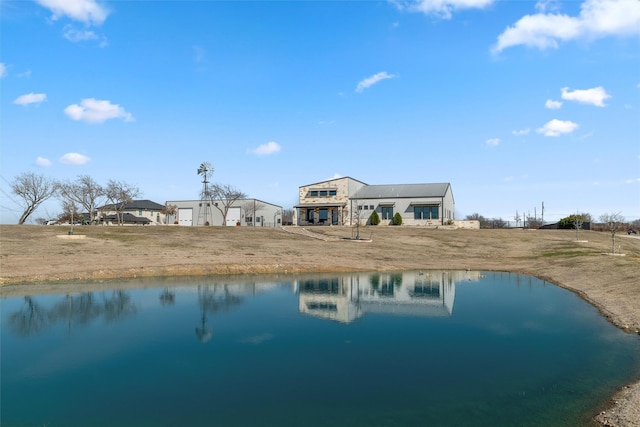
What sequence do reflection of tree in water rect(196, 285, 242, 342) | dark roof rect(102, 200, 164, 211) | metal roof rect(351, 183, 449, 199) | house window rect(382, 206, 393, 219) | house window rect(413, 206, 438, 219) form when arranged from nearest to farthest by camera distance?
reflection of tree in water rect(196, 285, 242, 342), house window rect(413, 206, 438, 219), house window rect(382, 206, 393, 219), metal roof rect(351, 183, 449, 199), dark roof rect(102, 200, 164, 211)

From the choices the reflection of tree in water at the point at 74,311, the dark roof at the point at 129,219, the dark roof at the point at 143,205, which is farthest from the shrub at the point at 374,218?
the dark roof at the point at 143,205

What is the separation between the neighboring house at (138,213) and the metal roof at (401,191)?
52.0 m

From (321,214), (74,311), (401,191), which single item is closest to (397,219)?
(401,191)

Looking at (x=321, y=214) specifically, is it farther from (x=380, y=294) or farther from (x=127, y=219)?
(x=380, y=294)

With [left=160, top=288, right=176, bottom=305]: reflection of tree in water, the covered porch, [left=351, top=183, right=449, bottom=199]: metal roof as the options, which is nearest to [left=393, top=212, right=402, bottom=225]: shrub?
[left=351, top=183, right=449, bottom=199]: metal roof

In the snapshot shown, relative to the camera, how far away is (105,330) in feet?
63.8

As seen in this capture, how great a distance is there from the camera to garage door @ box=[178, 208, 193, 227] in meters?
90.1

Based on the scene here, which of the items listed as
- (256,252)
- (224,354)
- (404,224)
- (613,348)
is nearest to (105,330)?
(224,354)

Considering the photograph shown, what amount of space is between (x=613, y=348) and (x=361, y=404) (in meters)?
11.3

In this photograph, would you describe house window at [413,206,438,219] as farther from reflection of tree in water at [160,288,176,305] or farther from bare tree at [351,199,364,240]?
reflection of tree in water at [160,288,176,305]

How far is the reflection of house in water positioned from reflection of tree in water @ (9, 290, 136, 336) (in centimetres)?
1056

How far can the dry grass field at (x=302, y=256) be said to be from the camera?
29.9 meters

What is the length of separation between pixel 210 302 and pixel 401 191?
59.6 meters

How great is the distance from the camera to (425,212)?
75.4 metres
